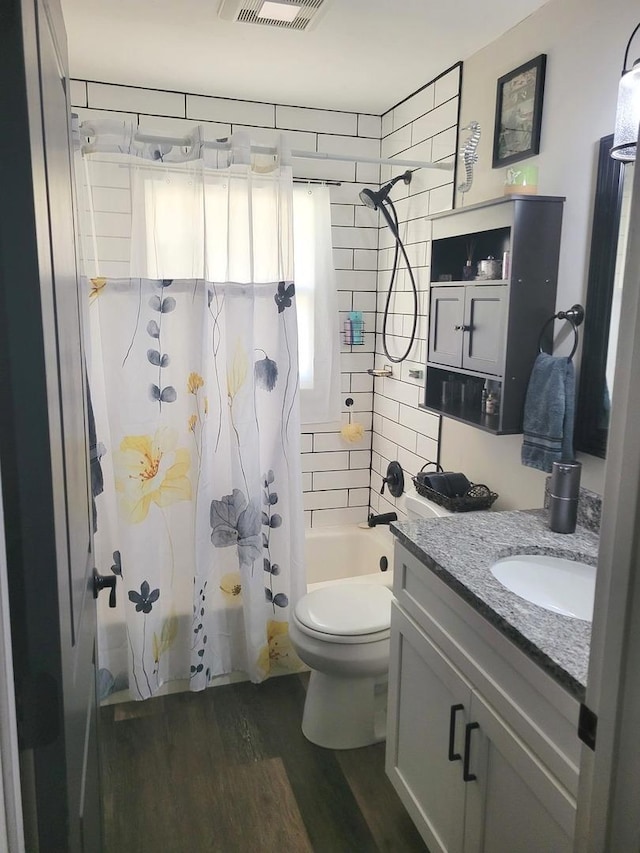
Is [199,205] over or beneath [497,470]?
over

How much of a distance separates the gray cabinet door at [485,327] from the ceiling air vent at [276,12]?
989 mm

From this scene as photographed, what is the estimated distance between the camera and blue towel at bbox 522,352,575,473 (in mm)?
1846

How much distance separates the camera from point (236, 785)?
2090 mm

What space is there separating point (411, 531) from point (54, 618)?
1185mm

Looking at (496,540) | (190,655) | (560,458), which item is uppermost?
(560,458)

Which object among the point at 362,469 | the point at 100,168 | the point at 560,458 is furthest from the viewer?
the point at 362,469

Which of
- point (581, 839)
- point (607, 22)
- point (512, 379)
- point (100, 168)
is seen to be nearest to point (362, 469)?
point (512, 379)

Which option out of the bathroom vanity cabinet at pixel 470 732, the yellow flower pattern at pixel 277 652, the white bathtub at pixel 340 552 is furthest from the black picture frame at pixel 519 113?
the yellow flower pattern at pixel 277 652

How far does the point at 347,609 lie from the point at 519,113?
1.79m

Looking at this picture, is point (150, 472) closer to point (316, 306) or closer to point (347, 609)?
point (347, 609)

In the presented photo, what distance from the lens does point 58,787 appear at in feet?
2.57

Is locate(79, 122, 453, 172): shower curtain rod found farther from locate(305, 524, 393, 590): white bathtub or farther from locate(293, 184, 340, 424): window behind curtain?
locate(305, 524, 393, 590): white bathtub

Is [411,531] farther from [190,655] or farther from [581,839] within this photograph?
[190,655]

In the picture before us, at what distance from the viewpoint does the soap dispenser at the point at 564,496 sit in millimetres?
1766
